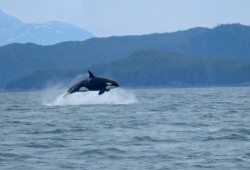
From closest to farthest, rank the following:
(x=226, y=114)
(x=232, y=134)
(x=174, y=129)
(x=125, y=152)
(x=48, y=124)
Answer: (x=125, y=152) < (x=232, y=134) < (x=174, y=129) < (x=48, y=124) < (x=226, y=114)

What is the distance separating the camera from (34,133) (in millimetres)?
34156

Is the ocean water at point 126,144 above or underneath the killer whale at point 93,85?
underneath

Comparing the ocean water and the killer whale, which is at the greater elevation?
the killer whale

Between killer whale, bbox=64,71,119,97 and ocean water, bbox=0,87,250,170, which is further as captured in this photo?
killer whale, bbox=64,71,119,97

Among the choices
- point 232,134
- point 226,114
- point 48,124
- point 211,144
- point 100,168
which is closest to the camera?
point 100,168

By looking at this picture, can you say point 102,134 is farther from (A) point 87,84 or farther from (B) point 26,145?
(A) point 87,84

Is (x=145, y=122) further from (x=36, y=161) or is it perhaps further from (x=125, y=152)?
(x=36, y=161)

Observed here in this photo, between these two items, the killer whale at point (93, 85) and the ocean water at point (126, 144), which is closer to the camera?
the ocean water at point (126, 144)

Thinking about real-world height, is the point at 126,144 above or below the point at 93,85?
below

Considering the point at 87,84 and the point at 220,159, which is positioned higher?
the point at 87,84

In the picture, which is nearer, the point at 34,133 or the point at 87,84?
the point at 34,133

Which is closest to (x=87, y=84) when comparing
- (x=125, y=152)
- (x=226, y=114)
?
(x=226, y=114)

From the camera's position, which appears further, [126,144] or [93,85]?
[93,85]

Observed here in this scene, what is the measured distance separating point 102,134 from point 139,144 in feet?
14.2
